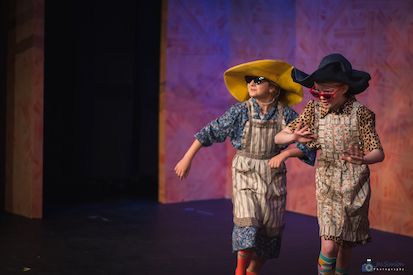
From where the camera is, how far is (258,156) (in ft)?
10.0

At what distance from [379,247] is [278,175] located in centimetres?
153

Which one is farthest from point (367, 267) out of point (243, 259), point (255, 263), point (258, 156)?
point (258, 156)

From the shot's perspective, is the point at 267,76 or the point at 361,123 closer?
the point at 361,123

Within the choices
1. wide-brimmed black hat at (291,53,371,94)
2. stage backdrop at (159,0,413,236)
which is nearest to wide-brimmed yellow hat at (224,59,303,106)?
wide-brimmed black hat at (291,53,371,94)

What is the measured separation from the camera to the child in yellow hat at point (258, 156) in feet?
A: 9.81

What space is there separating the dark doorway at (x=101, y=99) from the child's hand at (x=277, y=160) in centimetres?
350

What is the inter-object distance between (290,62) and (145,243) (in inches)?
100

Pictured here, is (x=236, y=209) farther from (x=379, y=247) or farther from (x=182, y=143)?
(x=182, y=143)

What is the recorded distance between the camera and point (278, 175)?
10.1 ft

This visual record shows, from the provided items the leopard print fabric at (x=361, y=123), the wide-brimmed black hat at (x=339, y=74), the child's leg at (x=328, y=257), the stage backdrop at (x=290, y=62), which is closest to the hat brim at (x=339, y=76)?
the wide-brimmed black hat at (x=339, y=74)

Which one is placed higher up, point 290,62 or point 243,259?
point 290,62

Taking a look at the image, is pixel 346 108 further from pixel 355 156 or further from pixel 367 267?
pixel 367 267

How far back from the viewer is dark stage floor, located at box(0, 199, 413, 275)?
3457mm

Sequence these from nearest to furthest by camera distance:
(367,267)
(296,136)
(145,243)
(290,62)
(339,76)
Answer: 1. (339,76)
2. (296,136)
3. (367,267)
4. (145,243)
5. (290,62)
